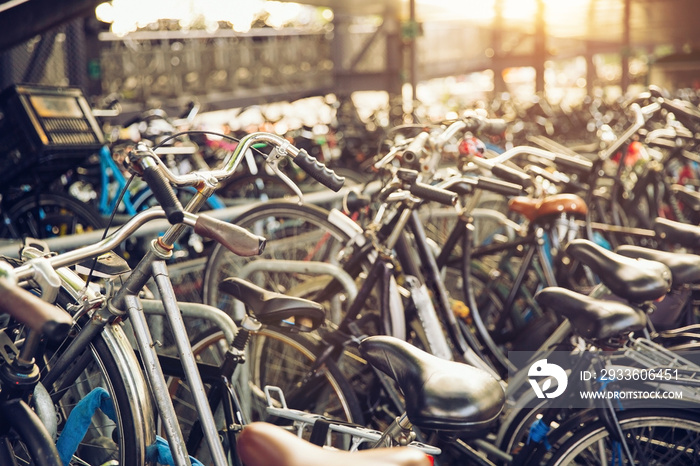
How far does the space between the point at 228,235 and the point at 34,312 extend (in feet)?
1.79

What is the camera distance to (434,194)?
9.59 feet

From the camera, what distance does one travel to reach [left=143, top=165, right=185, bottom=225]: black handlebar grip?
1.87 meters

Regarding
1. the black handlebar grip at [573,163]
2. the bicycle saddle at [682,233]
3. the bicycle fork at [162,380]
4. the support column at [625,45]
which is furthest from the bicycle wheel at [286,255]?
the support column at [625,45]

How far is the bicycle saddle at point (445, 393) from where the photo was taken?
68.8 inches

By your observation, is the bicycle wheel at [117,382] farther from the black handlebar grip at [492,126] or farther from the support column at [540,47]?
the support column at [540,47]

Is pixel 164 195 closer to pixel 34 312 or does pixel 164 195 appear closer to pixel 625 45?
pixel 34 312

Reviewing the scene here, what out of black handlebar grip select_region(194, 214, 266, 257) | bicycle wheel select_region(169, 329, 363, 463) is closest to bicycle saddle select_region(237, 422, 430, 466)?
black handlebar grip select_region(194, 214, 266, 257)

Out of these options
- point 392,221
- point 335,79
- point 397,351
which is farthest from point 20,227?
point 335,79

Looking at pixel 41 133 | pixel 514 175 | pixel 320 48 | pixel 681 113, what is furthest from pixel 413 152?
pixel 320 48

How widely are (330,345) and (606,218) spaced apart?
2.88 m

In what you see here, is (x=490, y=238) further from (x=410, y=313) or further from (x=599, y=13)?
(x=599, y=13)

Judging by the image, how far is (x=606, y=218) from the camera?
5.01m

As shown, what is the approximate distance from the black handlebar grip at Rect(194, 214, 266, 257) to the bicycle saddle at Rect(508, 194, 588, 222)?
6.96 ft

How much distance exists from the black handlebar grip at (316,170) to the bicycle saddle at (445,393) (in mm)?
645
